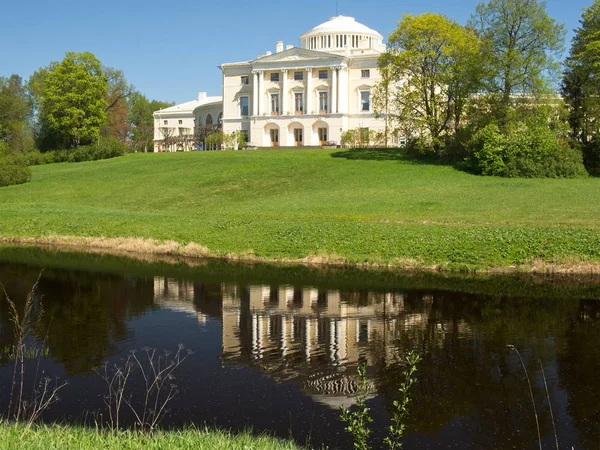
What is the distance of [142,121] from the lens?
12469cm

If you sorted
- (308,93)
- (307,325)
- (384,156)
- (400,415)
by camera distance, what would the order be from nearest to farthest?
(400,415)
(307,325)
(384,156)
(308,93)

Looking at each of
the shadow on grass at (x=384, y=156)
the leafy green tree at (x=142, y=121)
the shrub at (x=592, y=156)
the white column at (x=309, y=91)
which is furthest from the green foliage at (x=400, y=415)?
the leafy green tree at (x=142, y=121)

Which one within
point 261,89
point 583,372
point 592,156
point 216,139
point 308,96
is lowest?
point 583,372

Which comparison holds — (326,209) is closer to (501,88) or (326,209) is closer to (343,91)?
(501,88)

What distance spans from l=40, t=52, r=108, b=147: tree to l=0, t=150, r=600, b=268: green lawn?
39.2 feet

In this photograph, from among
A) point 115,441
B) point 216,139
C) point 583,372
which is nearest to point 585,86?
point 583,372

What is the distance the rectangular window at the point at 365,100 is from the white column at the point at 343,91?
184cm

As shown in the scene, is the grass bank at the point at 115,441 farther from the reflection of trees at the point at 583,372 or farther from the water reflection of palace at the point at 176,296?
the water reflection of palace at the point at 176,296

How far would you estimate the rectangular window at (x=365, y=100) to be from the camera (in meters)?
80.7

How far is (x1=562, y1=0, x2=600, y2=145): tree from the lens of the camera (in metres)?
47.0

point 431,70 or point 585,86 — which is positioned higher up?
point 431,70

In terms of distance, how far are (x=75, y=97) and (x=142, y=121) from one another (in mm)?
55647

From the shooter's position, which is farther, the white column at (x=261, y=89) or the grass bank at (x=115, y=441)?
the white column at (x=261, y=89)

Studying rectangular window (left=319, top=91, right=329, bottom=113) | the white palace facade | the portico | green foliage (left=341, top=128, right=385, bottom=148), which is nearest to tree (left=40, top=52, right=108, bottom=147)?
the white palace facade
